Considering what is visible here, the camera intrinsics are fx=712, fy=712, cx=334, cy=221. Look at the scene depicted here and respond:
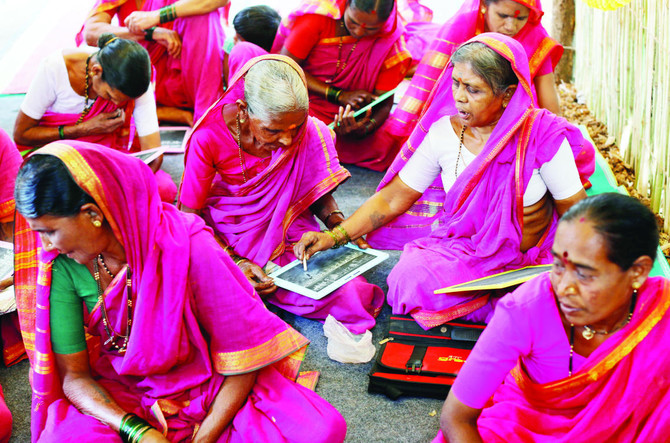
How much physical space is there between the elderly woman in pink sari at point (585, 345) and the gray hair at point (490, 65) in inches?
43.0

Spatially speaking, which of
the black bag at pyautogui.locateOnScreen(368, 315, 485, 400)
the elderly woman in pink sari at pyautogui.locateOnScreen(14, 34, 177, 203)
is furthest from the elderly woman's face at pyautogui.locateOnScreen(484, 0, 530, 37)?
the elderly woman in pink sari at pyautogui.locateOnScreen(14, 34, 177, 203)

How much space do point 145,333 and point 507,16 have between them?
2.68 meters

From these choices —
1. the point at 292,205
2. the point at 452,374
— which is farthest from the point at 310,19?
→ the point at 452,374

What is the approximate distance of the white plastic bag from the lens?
2977 mm

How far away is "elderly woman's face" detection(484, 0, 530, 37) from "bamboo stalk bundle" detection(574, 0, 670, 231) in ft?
2.64

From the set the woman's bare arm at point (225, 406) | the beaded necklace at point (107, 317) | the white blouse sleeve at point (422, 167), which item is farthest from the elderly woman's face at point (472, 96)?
the beaded necklace at point (107, 317)

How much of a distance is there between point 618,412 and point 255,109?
69.8 inches

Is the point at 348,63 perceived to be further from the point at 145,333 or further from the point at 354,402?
the point at 145,333

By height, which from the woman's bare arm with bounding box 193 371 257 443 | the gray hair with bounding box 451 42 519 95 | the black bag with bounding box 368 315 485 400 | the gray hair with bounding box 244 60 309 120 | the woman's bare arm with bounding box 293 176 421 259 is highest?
the gray hair with bounding box 451 42 519 95

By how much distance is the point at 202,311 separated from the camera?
2219 millimetres

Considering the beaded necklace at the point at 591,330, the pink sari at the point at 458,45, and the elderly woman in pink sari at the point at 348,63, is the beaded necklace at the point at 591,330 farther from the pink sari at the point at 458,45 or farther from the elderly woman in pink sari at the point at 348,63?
the elderly woman in pink sari at the point at 348,63

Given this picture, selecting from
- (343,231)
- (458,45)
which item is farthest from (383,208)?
(458,45)

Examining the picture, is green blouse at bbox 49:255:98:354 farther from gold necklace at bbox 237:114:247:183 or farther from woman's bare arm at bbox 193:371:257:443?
gold necklace at bbox 237:114:247:183

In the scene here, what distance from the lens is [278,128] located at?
292 cm
